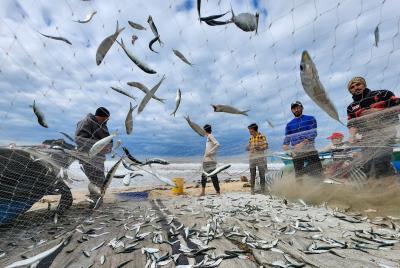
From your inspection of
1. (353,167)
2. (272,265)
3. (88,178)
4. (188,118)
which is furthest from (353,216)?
(88,178)

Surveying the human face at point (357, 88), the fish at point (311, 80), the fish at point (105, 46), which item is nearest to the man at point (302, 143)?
the human face at point (357, 88)

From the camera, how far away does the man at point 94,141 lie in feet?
18.0

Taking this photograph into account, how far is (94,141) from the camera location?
561 cm

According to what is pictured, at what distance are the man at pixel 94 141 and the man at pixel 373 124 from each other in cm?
446

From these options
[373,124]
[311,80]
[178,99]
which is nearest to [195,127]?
[178,99]

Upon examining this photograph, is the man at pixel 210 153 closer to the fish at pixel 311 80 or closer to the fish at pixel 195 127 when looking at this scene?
Result: the fish at pixel 195 127

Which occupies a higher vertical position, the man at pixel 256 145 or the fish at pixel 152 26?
the fish at pixel 152 26

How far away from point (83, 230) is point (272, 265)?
2710 mm

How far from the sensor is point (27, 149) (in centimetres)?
471

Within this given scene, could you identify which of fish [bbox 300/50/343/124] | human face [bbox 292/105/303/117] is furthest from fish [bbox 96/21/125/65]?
human face [bbox 292/105/303/117]

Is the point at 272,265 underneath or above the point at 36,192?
underneath

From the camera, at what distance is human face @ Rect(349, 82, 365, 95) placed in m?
5.02

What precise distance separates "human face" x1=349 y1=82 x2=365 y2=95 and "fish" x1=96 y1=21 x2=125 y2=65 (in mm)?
3951

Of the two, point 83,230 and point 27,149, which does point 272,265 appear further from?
point 27,149
